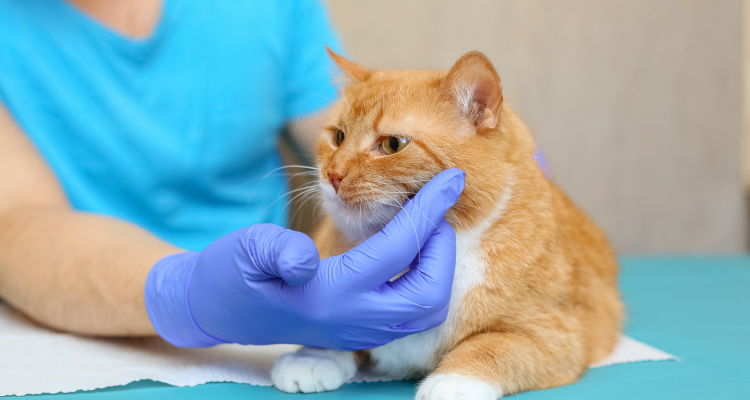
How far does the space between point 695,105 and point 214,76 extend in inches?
109

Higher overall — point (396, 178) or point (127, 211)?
point (127, 211)

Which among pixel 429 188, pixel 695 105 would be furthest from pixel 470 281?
pixel 695 105

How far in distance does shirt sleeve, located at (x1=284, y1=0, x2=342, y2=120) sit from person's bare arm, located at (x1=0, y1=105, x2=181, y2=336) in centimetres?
74

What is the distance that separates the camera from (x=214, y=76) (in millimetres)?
1689

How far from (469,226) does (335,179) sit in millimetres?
272

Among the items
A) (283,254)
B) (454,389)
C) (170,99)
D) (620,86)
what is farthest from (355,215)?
(620,86)

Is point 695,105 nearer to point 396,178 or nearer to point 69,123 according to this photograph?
point 396,178

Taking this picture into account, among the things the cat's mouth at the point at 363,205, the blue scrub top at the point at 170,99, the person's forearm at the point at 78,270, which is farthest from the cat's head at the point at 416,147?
the blue scrub top at the point at 170,99

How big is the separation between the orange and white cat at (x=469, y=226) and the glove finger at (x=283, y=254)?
196mm

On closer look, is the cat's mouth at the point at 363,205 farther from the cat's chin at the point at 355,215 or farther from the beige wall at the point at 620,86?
the beige wall at the point at 620,86

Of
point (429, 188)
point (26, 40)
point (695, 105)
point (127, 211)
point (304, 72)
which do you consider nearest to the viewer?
point (429, 188)

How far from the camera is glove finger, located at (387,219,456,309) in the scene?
91 cm

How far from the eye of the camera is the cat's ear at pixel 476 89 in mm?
936

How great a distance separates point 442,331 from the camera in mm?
997
